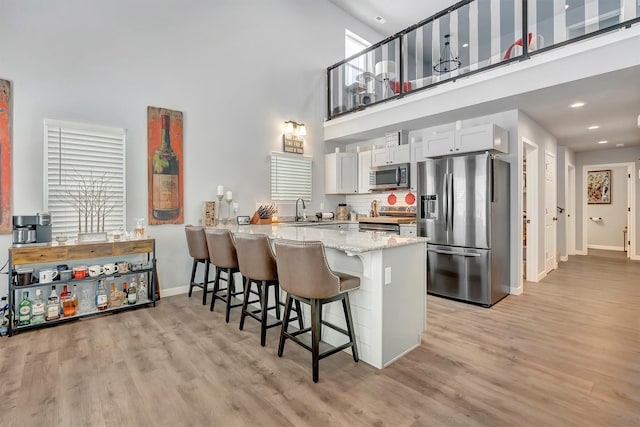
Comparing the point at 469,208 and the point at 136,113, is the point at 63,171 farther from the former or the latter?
the point at 469,208

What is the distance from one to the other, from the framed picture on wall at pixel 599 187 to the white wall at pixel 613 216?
81 millimetres

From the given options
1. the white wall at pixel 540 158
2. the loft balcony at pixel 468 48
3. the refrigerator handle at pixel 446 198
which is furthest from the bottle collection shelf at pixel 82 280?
the white wall at pixel 540 158

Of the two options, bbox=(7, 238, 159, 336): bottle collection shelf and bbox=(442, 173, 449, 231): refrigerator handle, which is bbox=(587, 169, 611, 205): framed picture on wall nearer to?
bbox=(442, 173, 449, 231): refrigerator handle

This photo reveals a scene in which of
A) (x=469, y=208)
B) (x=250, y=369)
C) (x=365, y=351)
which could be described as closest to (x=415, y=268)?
(x=365, y=351)

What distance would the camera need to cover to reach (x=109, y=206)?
3883mm

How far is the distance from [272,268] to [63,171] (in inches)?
112

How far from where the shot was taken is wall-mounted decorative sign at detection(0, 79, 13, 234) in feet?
10.7

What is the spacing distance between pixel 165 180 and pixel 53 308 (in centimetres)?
189

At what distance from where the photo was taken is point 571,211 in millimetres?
7355

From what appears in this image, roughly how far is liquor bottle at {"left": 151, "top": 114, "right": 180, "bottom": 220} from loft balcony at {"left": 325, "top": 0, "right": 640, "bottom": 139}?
120 inches

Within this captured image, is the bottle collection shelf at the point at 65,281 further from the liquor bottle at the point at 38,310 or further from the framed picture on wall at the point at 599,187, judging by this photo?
the framed picture on wall at the point at 599,187

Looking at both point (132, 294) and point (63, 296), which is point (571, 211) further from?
point (63, 296)

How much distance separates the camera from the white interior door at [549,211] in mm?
5500

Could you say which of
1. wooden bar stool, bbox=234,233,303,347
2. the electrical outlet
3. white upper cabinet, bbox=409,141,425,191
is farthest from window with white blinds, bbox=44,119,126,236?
white upper cabinet, bbox=409,141,425,191
